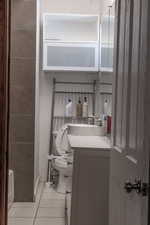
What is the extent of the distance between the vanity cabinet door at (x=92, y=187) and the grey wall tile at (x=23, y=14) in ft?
6.99

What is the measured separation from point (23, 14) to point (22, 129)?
144cm

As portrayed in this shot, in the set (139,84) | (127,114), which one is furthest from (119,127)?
(139,84)

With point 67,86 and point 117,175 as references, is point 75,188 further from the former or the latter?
point 67,86

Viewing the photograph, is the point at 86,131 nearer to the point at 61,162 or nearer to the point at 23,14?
A: the point at 61,162

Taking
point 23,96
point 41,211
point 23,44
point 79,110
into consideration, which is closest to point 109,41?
point 23,44

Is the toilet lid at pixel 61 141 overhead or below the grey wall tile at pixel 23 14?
below

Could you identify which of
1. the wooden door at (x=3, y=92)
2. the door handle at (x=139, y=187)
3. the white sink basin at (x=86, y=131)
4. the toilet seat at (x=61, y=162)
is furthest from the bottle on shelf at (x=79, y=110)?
the door handle at (x=139, y=187)

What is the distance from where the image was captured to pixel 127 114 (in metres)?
1.56

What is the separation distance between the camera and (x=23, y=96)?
3.92m

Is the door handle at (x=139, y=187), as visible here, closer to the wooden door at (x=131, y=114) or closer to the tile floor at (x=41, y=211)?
the wooden door at (x=131, y=114)

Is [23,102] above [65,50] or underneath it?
underneath

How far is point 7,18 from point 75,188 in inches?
55.0

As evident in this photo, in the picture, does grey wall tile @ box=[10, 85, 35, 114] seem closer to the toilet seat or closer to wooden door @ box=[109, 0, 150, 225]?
the toilet seat

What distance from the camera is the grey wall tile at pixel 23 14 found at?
3879mm
